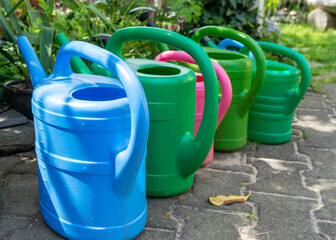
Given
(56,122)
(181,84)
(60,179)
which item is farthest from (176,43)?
(60,179)

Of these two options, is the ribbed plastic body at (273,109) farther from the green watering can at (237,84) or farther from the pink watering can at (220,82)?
the pink watering can at (220,82)

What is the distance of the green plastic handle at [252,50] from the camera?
219 cm

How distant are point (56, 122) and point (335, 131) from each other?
212cm

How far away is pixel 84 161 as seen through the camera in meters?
1.43

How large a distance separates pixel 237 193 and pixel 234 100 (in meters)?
0.59

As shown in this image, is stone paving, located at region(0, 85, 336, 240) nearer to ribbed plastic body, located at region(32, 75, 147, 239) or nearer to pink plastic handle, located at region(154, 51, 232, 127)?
ribbed plastic body, located at region(32, 75, 147, 239)

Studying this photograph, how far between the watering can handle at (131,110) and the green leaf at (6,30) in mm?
1019

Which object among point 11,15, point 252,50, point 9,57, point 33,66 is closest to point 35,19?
point 11,15

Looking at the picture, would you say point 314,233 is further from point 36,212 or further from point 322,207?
point 36,212

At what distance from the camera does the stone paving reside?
166 cm

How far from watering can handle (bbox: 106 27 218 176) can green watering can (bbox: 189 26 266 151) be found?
57cm

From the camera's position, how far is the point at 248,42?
7.14 ft

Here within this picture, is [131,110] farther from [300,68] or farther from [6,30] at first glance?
[300,68]

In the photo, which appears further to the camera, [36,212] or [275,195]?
[275,195]
